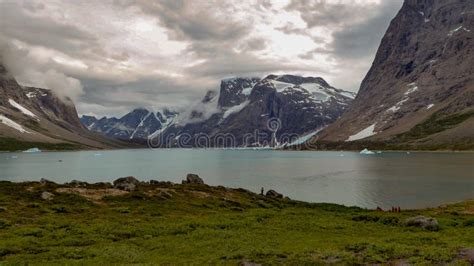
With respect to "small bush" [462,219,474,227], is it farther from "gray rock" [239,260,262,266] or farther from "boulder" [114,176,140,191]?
"boulder" [114,176,140,191]

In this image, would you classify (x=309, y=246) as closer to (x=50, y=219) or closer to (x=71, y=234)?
(x=71, y=234)

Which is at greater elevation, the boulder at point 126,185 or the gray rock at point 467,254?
the boulder at point 126,185

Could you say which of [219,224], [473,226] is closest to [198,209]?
[219,224]

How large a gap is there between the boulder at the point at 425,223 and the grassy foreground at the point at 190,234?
73 cm

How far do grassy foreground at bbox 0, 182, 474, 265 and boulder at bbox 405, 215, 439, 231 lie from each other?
73cm

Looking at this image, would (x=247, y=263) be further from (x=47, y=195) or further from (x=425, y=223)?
(x=47, y=195)

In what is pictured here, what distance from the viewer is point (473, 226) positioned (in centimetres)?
4331

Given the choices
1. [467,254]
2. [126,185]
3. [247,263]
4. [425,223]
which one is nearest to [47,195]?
[126,185]

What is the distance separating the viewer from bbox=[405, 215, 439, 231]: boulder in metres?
41.5

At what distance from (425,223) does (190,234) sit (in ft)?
75.9

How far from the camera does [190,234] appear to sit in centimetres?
3622

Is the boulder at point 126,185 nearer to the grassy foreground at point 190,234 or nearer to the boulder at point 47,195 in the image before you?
the grassy foreground at point 190,234

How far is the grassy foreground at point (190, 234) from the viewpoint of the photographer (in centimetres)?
2839

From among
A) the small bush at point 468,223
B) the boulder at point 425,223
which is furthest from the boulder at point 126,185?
the small bush at point 468,223
